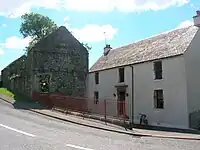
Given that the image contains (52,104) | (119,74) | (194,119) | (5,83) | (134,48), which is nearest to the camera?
(194,119)

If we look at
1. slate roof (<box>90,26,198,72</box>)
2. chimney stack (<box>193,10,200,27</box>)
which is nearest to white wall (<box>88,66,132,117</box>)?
slate roof (<box>90,26,198,72</box>)

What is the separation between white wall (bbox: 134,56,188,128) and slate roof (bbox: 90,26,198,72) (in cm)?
80

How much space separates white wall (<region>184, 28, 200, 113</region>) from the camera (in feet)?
82.6

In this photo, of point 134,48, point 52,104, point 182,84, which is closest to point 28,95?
point 52,104

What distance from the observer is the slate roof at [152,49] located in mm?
26900

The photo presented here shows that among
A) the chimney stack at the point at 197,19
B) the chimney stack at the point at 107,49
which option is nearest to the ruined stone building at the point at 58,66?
the chimney stack at the point at 107,49

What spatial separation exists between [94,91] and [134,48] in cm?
666

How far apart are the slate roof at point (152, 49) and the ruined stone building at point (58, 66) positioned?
2318 millimetres

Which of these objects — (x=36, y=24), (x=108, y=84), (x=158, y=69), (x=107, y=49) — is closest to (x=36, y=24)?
(x=36, y=24)

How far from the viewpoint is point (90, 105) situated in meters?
24.7

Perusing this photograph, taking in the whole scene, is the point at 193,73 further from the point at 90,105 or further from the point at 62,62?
the point at 62,62

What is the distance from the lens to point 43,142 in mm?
11617

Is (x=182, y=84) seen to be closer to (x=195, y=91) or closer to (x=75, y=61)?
(x=195, y=91)

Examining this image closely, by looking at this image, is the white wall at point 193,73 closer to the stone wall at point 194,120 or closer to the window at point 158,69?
the stone wall at point 194,120
